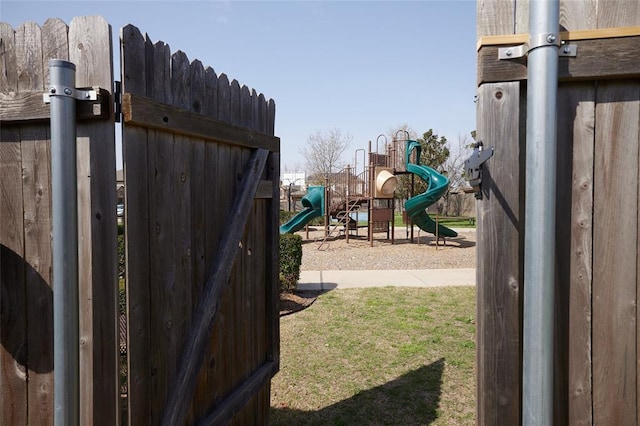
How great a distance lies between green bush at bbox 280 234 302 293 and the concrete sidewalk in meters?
0.74

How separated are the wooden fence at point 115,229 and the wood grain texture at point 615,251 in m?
1.84

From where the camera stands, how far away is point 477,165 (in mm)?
1631

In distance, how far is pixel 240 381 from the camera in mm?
2830

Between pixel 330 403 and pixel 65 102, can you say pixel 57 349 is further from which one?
pixel 330 403

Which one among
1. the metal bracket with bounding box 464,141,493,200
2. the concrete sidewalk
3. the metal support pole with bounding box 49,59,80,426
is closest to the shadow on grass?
the metal support pole with bounding box 49,59,80,426

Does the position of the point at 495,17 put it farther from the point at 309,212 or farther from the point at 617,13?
the point at 309,212

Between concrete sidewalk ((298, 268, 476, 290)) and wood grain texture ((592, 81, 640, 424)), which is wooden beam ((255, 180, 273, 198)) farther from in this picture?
concrete sidewalk ((298, 268, 476, 290))

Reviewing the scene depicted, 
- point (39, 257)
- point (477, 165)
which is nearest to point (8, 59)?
point (39, 257)

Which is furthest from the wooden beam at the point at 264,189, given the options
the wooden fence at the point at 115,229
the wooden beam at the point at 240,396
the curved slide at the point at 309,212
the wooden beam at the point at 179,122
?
the curved slide at the point at 309,212

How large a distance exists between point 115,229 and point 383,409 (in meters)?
2.92

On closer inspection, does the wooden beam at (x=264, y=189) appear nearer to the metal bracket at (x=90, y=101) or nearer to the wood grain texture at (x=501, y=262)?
the metal bracket at (x=90, y=101)

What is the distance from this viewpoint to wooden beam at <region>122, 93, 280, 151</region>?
171 cm

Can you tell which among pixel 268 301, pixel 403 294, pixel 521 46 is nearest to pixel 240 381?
pixel 268 301

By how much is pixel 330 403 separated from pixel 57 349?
9.08ft
